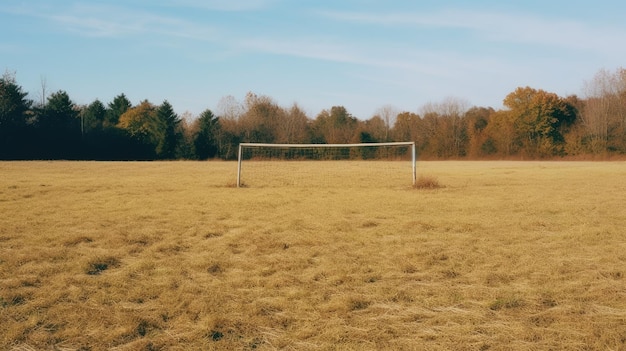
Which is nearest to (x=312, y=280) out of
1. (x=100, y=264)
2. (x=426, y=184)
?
(x=100, y=264)

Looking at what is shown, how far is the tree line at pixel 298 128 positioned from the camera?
1949 inches

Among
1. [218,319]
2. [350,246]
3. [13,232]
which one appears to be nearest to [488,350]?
[218,319]

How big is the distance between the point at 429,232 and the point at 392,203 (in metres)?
4.87

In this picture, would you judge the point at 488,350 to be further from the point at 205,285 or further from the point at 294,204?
the point at 294,204

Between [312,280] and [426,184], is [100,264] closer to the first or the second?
[312,280]

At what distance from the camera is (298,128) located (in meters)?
63.9

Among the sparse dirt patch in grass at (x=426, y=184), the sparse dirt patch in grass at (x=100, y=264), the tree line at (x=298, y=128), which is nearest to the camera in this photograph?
the sparse dirt patch in grass at (x=100, y=264)

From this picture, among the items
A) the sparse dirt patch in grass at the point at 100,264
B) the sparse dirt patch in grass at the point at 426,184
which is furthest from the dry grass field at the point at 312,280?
the sparse dirt patch in grass at the point at 426,184

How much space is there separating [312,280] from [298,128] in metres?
58.9

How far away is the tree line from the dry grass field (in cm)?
4360

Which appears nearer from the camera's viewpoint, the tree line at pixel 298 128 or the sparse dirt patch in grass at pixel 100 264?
the sparse dirt patch in grass at pixel 100 264

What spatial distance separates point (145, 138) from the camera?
56.1 m

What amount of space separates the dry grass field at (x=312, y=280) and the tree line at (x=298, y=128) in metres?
43.6

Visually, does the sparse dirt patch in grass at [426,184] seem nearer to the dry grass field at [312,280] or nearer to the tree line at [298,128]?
the dry grass field at [312,280]
